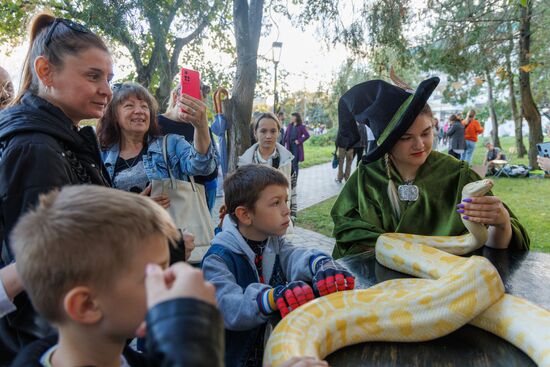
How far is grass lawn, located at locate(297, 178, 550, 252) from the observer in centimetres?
630

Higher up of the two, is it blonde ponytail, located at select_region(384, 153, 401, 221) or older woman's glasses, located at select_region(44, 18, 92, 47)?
older woman's glasses, located at select_region(44, 18, 92, 47)

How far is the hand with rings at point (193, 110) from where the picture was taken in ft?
7.63

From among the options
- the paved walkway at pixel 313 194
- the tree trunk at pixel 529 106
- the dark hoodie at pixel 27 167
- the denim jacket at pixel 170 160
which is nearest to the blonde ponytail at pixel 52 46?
the dark hoodie at pixel 27 167

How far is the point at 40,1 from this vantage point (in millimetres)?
9539

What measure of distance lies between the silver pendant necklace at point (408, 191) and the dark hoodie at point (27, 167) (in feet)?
6.12

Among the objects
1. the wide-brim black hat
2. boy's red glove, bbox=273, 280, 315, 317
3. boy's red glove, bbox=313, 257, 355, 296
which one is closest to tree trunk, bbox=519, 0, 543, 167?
the wide-brim black hat

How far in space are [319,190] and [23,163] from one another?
9.88 m

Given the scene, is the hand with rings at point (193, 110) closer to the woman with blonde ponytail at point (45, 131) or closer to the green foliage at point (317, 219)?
the woman with blonde ponytail at point (45, 131)

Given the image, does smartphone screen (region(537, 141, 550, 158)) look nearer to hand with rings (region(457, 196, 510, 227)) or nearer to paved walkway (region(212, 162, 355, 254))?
paved walkway (region(212, 162, 355, 254))

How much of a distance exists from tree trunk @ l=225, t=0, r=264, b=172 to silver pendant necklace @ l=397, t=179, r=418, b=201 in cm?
440

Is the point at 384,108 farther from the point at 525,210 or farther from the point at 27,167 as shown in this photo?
the point at 525,210

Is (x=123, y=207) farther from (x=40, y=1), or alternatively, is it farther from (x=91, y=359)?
(x=40, y=1)

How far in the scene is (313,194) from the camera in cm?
1034

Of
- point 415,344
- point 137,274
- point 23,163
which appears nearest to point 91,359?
point 137,274
